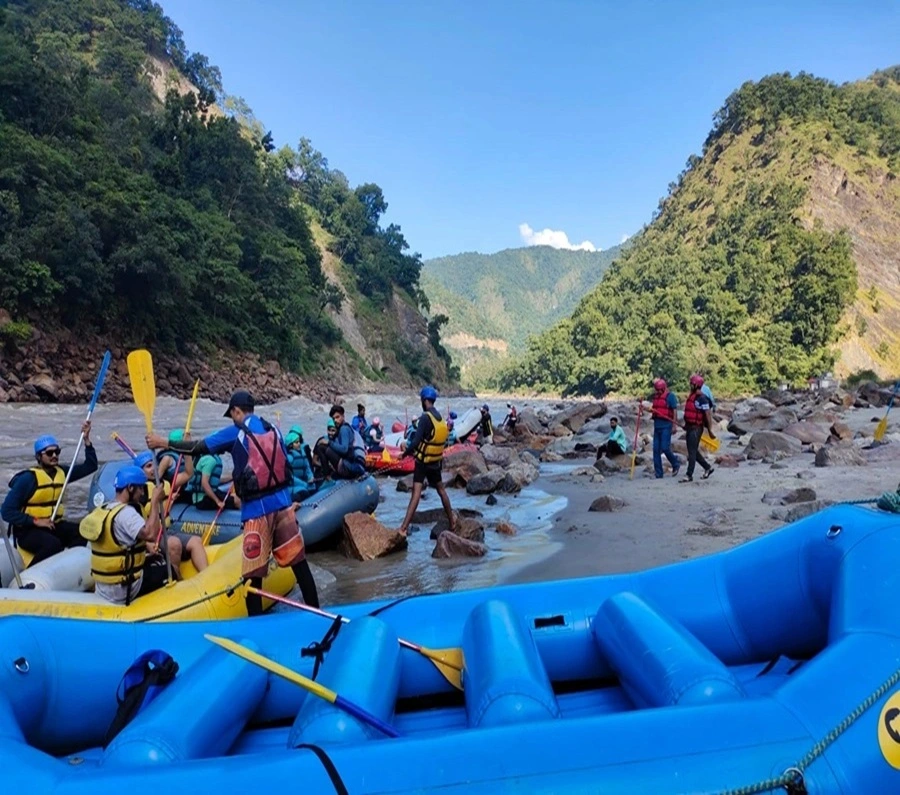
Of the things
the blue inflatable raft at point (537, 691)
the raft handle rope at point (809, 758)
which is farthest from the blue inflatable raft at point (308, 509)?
the raft handle rope at point (809, 758)

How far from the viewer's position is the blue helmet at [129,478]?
12.8 ft

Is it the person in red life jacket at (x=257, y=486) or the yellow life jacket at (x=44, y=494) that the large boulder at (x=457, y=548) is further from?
the yellow life jacket at (x=44, y=494)

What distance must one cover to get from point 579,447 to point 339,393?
82.8ft

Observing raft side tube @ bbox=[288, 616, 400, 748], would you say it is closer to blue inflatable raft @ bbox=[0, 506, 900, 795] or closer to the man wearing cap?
blue inflatable raft @ bbox=[0, 506, 900, 795]

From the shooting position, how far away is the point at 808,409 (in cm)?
2131

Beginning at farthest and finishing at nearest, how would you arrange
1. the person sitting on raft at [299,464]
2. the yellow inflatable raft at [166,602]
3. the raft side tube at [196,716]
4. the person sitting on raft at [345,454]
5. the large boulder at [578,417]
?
the large boulder at [578,417] → the person sitting on raft at [345,454] → the person sitting on raft at [299,464] → the yellow inflatable raft at [166,602] → the raft side tube at [196,716]

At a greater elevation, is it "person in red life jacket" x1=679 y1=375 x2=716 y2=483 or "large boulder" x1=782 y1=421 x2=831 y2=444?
"person in red life jacket" x1=679 y1=375 x2=716 y2=483

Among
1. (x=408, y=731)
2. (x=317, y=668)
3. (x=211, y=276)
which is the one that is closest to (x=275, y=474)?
(x=317, y=668)

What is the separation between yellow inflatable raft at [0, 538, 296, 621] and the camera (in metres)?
3.46

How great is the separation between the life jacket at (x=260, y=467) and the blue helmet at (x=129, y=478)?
53cm

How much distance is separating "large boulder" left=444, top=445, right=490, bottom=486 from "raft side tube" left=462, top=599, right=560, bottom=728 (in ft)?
25.7

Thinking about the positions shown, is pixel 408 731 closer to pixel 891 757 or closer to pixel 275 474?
pixel 891 757

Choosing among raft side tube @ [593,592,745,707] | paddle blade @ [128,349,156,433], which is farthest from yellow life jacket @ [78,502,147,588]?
raft side tube @ [593,592,745,707]

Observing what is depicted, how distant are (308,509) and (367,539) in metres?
0.62
